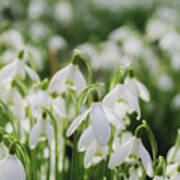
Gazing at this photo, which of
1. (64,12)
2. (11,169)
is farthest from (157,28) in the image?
(11,169)

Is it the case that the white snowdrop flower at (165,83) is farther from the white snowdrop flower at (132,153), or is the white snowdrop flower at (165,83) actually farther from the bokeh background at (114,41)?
the white snowdrop flower at (132,153)

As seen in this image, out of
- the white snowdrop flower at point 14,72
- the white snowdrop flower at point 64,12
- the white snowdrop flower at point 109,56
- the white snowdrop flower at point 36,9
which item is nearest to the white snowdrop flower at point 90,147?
the white snowdrop flower at point 14,72

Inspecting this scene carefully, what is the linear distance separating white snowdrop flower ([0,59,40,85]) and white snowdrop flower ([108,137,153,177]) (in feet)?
1.37

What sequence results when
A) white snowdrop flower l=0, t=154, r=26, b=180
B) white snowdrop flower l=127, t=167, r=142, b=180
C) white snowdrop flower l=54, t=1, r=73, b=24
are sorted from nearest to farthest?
white snowdrop flower l=0, t=154, r=26, b=180 → white snowdrop flower l=127, t=167, r=142, b=180 → white snowdrop flower l=54, t=1, r=73, b=24

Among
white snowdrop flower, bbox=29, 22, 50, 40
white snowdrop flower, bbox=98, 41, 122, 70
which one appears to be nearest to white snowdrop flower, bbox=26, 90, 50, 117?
white snowdrop flower, bbox=98, 41, 122, 70

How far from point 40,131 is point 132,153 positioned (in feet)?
1.09

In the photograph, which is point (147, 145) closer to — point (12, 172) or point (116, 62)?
point (116, 62)

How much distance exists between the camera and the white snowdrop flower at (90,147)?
4.16ft

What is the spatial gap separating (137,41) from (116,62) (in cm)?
30

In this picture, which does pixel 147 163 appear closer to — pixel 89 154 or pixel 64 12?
pixel 89 154

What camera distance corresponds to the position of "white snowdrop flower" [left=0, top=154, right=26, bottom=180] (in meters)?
1.14

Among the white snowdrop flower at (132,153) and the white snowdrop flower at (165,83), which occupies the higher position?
the white snowdrop flower at (165,83)

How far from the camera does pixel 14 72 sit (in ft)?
4.94

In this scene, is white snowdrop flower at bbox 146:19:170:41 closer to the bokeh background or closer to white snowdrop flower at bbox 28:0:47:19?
the bokeh background
